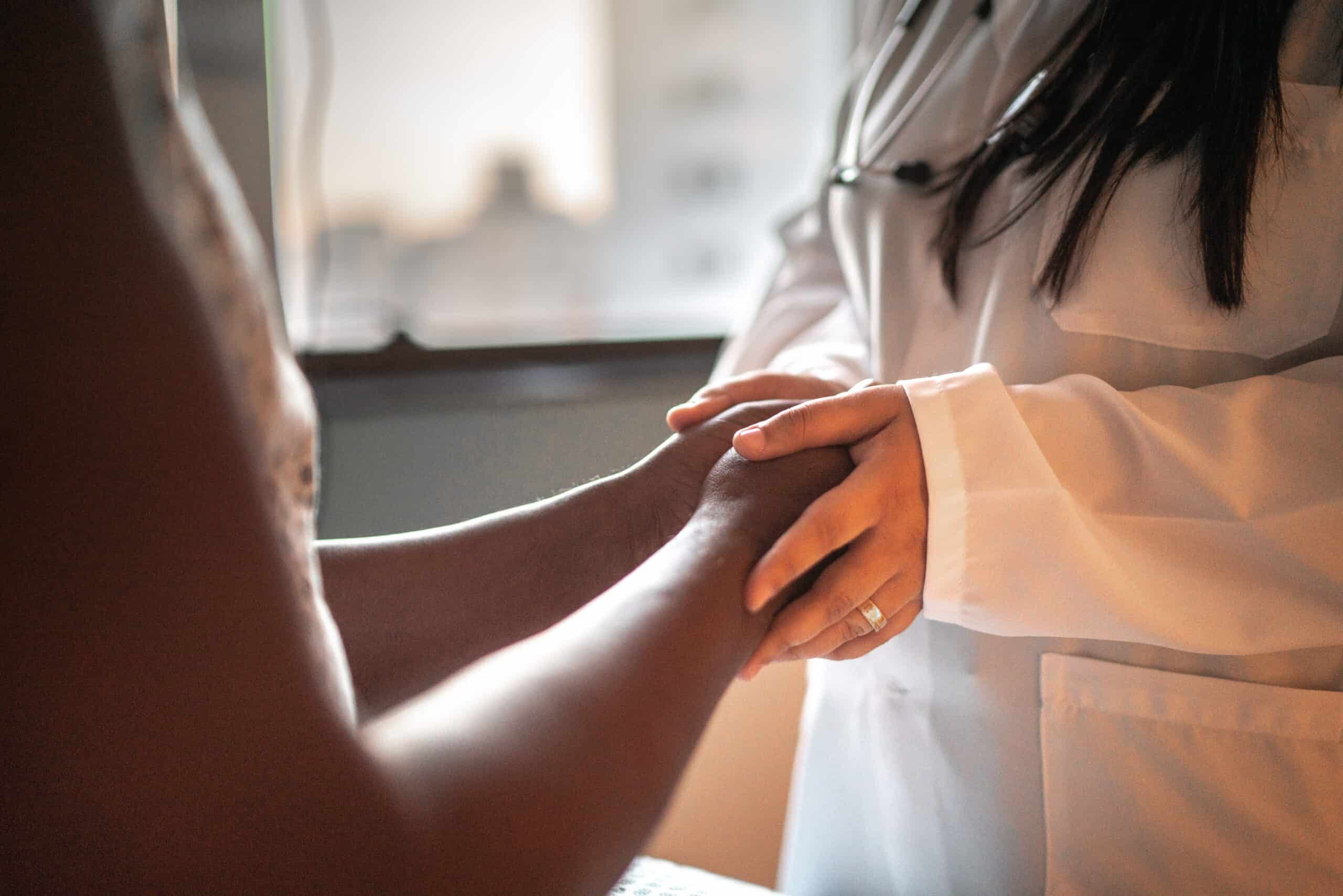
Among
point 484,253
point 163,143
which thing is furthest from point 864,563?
point 484,253

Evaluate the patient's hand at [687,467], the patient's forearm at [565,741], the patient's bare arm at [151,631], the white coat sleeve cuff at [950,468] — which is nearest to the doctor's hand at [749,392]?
the patient's hand at [687,467]

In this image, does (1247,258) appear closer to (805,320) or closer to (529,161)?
(805,320)

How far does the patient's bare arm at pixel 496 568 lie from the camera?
1.83 ft

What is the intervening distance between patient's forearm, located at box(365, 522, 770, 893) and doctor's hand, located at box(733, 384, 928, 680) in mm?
120

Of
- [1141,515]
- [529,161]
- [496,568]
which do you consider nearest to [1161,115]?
[1141,515]

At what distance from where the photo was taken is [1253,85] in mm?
575

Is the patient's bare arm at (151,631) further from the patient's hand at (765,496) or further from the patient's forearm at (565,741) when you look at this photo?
the patient's hand at (765,496)

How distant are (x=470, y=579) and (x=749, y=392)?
0.95 feet

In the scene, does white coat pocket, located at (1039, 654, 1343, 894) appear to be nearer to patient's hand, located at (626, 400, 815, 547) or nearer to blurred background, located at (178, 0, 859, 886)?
patient's hand, located at (626, 400, 815, 547)

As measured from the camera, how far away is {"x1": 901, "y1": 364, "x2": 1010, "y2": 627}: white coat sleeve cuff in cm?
56

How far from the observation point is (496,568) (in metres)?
0.60

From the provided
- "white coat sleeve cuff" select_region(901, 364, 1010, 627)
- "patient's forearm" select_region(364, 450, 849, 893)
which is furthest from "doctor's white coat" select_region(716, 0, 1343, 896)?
"patient's forearm" select_region(364, 450, 849, 893)

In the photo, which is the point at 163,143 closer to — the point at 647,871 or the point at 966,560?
the point at 966,560

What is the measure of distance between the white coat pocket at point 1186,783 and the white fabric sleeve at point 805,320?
35 cm
